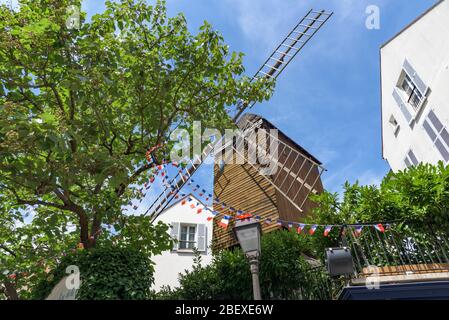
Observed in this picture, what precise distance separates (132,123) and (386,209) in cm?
773

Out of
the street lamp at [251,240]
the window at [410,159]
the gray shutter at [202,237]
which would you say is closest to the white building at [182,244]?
the gray shutter at [202,237]

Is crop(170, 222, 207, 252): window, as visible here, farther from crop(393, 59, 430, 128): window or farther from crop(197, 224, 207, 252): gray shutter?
crop(393, 59, 430, 128): window

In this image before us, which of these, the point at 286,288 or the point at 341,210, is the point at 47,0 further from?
the point at 286,288

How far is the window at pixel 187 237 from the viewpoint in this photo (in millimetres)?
17141

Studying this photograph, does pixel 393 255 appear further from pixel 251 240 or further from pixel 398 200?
pixel 251 240

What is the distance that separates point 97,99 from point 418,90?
1392 centimetres

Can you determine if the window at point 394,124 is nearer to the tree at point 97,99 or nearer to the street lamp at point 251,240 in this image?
the tree at point 97,99

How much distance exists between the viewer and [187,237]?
1756cm

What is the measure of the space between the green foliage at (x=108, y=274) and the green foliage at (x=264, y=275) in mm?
2110

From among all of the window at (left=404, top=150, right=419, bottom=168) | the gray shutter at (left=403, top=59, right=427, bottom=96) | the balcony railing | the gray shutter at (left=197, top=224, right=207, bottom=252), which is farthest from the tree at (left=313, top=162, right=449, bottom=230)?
the gray shutter at (left=197, top=224, right=207, bottom=252)

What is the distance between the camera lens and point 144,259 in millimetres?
8828

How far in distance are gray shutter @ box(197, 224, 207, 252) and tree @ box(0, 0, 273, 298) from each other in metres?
5.70
